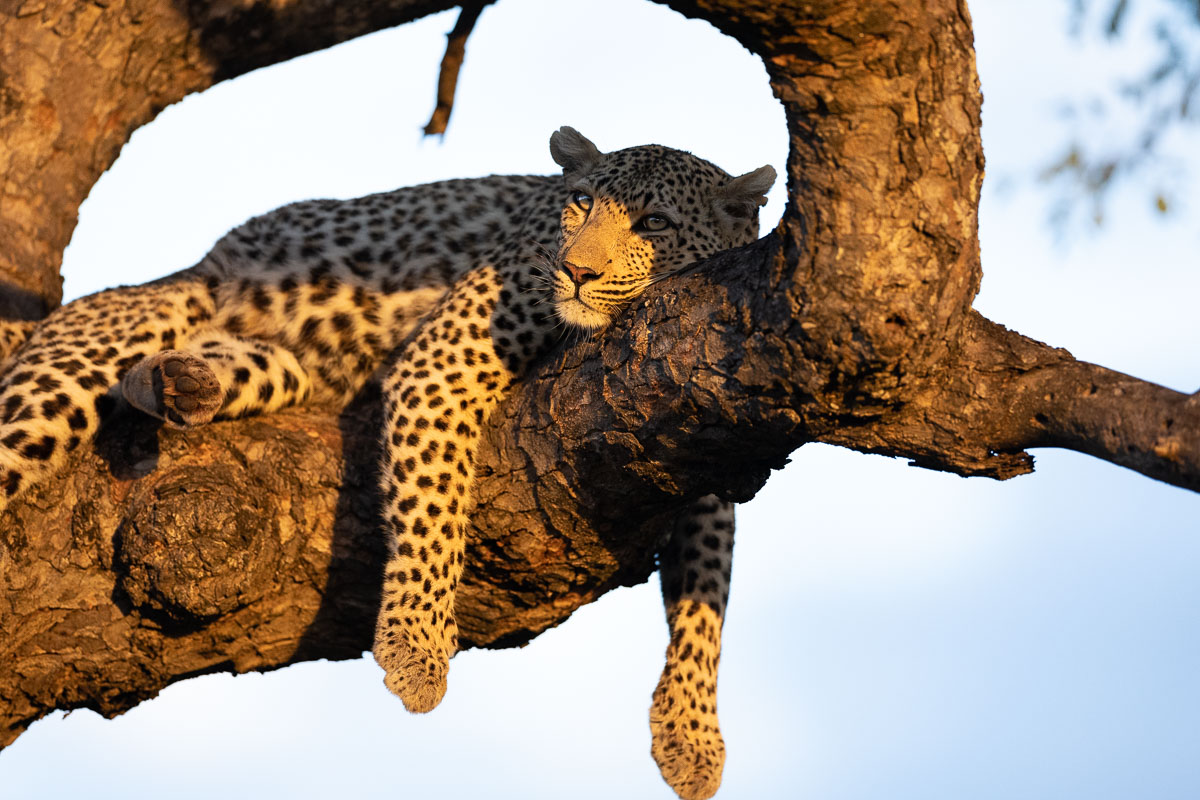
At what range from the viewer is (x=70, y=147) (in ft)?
24.2

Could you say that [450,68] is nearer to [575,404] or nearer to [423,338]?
[423,338]

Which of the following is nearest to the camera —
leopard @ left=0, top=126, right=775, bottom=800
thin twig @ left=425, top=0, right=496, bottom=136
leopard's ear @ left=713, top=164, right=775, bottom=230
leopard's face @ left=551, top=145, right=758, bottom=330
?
leopard's face @ left=551, top=145, right=758, bottom=330

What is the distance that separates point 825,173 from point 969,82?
1.56 feet

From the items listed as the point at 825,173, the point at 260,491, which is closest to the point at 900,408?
the point at 825,173

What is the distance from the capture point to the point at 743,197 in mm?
6309

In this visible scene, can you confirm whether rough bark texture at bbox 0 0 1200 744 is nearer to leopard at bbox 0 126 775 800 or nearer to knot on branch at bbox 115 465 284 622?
knot on branch at bbox 115 465 284 622

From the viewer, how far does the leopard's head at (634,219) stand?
5684mm

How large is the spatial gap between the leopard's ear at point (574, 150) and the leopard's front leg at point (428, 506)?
1.27 m

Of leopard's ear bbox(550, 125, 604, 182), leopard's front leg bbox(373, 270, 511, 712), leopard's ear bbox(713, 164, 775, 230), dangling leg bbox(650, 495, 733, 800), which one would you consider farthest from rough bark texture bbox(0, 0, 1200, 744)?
leopard's ear bbox(550, 125, 604, 182)

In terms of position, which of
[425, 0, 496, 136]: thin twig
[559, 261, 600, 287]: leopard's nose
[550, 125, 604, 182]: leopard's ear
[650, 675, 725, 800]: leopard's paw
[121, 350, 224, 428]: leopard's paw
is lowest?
[650, 675, 725, 800]: leopard's paw

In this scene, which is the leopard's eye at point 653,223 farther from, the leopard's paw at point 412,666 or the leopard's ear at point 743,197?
the leopard's paw at point 412,666

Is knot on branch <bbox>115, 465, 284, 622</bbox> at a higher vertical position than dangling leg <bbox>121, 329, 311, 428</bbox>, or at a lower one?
lower

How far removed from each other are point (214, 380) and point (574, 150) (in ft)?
6.99

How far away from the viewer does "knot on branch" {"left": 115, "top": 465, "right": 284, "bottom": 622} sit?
575 cm
